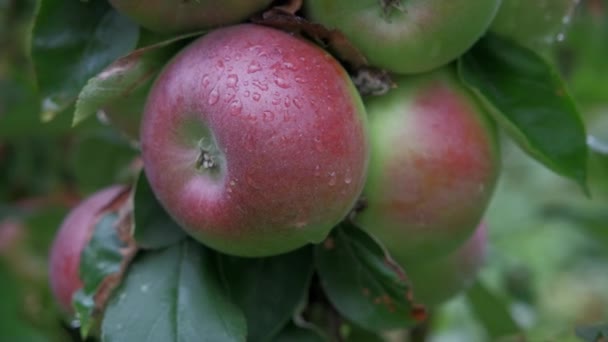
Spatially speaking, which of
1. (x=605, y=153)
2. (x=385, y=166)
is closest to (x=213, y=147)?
(x=385, y=166)

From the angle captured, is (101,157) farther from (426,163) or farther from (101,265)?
(426,163)

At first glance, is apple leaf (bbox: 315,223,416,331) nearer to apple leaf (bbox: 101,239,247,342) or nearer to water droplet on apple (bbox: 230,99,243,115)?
apple leaf (bbox: 101,239,247,342)

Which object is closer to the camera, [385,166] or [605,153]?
[385,166]

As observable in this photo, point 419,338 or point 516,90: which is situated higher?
point 516,90

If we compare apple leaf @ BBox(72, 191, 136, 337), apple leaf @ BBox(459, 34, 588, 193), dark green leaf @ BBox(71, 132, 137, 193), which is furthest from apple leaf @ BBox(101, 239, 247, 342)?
dark green leaf @ BBox(71, 132, 137, 193)

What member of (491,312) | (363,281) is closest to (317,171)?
(363,281)

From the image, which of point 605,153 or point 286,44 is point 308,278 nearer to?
point 286,44

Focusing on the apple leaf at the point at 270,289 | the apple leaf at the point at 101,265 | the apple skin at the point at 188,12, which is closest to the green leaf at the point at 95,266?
the apple leaf at the point at 101,265
